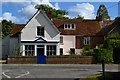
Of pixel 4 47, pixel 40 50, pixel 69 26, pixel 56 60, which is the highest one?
pixel 69 26

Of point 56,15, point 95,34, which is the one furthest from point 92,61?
point 56,15

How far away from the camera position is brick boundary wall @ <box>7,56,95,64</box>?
108 feet

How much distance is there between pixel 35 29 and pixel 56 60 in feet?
25.7

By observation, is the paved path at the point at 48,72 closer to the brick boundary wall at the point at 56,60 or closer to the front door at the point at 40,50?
the brick boundary wall at the point at 56,60

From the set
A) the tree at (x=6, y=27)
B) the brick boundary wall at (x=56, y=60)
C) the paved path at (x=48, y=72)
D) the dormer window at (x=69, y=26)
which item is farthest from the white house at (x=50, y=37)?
the tree at (x=6, y=27)

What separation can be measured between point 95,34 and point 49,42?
10156 mm

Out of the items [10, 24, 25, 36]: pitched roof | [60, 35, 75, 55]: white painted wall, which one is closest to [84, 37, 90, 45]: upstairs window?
[60, 35, 75, 55]: white painted wall

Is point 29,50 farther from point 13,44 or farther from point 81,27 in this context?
point 81,27

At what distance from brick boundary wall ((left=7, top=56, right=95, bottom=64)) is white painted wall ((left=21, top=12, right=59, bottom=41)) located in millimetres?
6204

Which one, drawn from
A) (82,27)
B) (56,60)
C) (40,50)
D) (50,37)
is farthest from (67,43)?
(56,60)

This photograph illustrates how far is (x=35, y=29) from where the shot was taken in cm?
3922

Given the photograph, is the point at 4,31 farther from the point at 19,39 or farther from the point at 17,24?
the point at 19,39

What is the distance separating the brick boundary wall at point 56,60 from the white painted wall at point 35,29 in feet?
20.4

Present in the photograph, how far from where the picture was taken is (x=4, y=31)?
83.4 meters
